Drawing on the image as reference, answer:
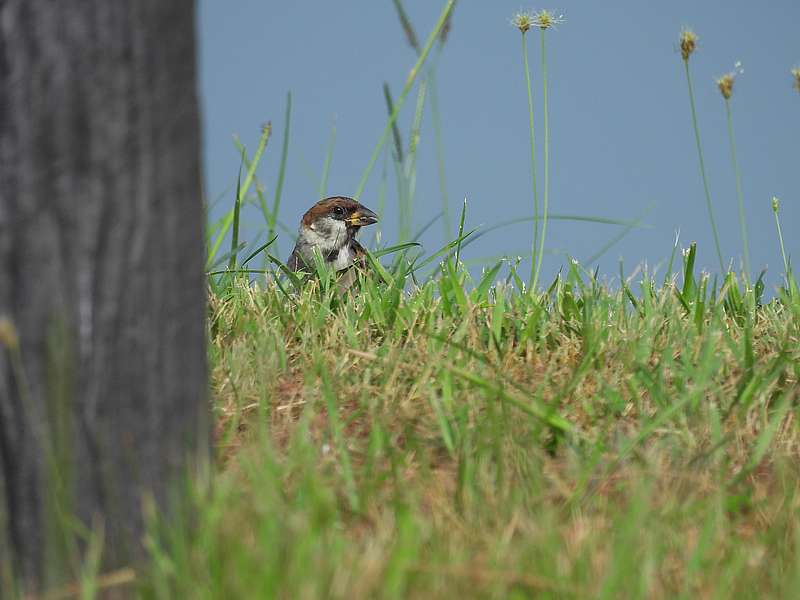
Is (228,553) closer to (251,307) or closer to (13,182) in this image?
(13,182)

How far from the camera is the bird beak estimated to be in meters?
6.45

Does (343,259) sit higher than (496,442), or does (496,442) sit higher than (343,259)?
(343,259)

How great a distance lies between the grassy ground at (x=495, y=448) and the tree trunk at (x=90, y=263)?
0.69ft

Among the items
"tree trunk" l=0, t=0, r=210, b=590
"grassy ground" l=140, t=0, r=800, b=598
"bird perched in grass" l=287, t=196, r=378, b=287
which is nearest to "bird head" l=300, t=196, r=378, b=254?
"bird perched in grass" l=287, t=196, r=378, b=287

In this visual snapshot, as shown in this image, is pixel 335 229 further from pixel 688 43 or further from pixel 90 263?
pixel 90 263

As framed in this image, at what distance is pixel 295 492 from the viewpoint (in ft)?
8.07

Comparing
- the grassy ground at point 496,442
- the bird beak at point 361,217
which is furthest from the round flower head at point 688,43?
the bird beak at point 361,217

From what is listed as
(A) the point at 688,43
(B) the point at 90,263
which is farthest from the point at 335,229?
(B) the point at 90,263

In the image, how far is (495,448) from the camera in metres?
2.51

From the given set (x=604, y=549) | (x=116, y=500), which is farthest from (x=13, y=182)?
(x=604, y=549)

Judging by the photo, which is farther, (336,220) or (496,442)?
(336,220)

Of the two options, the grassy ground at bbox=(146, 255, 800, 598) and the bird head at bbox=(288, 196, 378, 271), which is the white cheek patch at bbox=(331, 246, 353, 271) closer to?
the bird head at bbox=(288, 196, 378, 271)

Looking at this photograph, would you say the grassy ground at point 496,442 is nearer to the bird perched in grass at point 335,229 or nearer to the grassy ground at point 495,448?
the grassy ground at point 495,448

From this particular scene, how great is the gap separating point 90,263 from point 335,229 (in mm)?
4599
